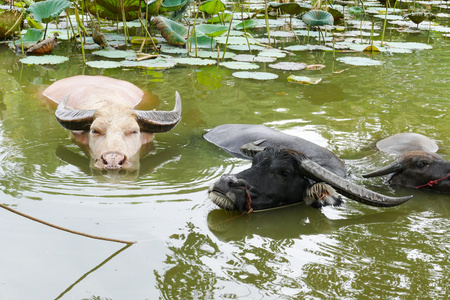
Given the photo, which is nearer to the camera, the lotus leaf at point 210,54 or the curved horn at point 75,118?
the curved horn at point 75,118

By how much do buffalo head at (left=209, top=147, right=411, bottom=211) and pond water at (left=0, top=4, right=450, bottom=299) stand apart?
0.11m

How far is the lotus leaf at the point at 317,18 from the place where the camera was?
9.30 m

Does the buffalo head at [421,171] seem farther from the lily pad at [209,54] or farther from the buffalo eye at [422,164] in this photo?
the lily pad at [209,54]

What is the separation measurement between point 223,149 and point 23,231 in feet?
7.64

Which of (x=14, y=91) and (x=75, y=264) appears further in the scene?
(x=14, y=91)

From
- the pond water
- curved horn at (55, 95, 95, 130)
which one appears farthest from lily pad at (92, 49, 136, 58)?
curved horn at (55, 95, 95, 130)

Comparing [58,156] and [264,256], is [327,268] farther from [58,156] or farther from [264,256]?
[58,156]

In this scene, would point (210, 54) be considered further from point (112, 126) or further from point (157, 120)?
point (112, 126)

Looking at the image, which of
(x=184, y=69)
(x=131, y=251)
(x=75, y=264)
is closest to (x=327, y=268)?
(x=131, y=251)

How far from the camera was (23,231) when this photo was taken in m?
3.38

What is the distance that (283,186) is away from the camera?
4.03 m

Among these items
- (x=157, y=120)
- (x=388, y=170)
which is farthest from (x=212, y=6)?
(x=388, y=170)

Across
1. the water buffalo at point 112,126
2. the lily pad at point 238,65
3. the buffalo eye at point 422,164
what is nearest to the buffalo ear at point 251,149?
the water buffalo at point 112,126

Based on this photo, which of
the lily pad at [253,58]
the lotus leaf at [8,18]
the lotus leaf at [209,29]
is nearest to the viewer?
the lotus leaf at [209,29]
